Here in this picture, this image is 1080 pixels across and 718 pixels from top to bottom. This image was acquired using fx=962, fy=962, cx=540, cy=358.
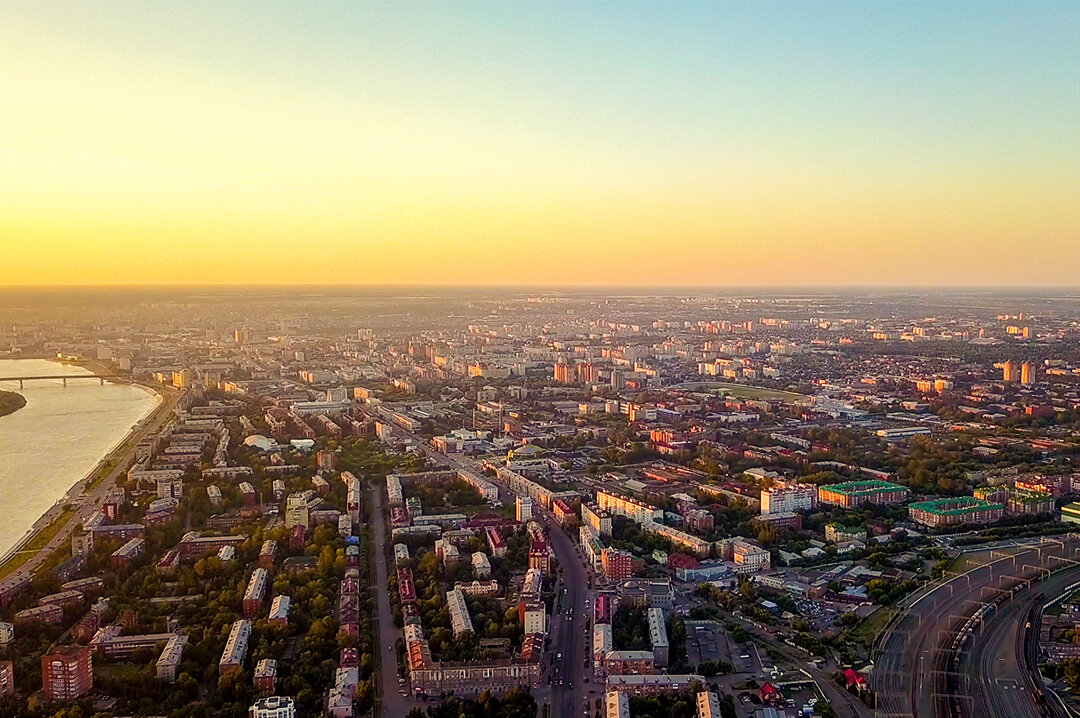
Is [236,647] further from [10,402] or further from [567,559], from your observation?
[10,402]

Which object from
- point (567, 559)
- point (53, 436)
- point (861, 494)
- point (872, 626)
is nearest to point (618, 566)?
point (567, 559)

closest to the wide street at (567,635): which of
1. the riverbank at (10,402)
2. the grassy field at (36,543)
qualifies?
the grassy field at (36,543)

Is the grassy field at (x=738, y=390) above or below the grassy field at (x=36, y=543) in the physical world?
above

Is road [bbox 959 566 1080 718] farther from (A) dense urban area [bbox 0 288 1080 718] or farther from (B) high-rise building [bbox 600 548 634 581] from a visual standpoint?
(B) high-rise building [bbox 600 548 634 581]

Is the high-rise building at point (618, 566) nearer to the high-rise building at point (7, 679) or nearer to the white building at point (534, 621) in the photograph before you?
the white building at point (534, 621)

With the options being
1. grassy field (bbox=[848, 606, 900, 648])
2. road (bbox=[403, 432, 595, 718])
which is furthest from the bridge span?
grassy field (bbox=[848, 606, 900, 648])

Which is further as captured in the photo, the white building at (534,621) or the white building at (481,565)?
the white building at (481,565)
